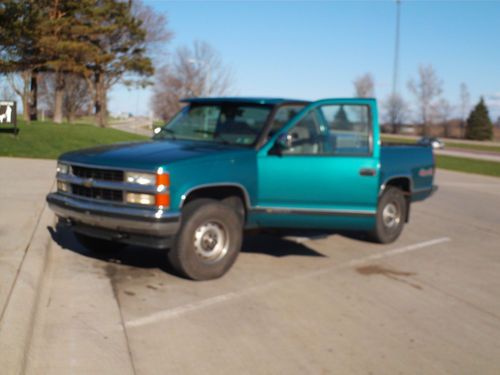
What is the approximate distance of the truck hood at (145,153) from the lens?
5.49m

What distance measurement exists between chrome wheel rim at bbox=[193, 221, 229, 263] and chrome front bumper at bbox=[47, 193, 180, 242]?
0.41 m

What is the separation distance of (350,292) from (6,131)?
20.9m

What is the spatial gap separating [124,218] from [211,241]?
0.94 meters

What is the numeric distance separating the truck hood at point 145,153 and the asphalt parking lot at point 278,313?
115cm

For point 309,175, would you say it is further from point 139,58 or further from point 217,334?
point 139,58

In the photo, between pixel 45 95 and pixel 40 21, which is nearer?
pixel 40 21

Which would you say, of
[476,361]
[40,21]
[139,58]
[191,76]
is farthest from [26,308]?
[139,58]

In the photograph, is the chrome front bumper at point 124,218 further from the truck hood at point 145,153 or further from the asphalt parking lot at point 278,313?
the asphalt parking lot at point 278,313

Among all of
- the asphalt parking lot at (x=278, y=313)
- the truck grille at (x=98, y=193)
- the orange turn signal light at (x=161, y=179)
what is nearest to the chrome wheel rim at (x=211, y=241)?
the asphalt parking lot at (x=278, y=313)

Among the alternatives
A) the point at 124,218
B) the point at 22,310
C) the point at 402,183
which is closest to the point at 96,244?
the point at 124,218

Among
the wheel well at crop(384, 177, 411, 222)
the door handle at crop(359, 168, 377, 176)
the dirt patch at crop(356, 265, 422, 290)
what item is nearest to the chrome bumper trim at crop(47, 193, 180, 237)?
the door handle at crop(359, 168, 377, 176)

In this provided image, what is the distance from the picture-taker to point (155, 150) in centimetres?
588

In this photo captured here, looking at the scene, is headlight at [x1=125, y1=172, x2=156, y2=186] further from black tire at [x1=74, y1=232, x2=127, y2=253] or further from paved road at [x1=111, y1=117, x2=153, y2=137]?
paved road at [x1=111, y1=117, x2=153, y2=137]

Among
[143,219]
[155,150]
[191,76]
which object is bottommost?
[143,219]
